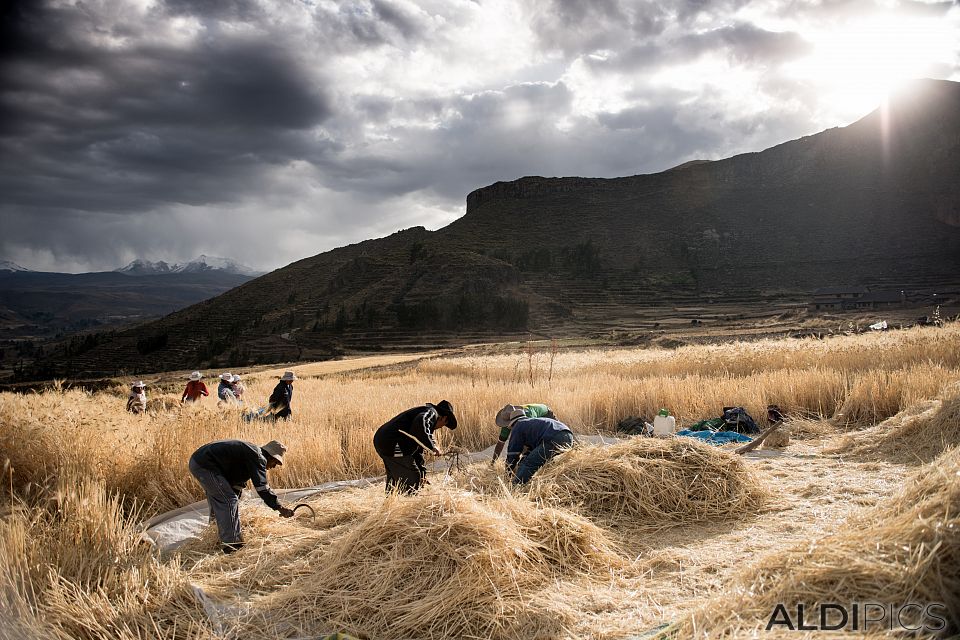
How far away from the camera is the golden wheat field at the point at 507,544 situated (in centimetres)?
304

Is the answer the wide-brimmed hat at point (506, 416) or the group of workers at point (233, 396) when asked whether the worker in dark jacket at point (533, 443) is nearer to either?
the wide-brimmed hat at point (506, 416)

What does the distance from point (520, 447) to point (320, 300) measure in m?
91.2

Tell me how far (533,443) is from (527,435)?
0.39ft

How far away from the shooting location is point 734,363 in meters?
17.1

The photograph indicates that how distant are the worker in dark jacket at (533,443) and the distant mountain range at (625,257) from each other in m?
54.5

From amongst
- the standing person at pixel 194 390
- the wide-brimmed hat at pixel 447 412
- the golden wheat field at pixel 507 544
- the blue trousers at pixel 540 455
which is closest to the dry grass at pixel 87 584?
the golden wheat field at pixel 507 544

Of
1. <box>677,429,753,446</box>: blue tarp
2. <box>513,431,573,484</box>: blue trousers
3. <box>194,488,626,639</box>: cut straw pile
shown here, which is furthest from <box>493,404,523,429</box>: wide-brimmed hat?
<box>677,429,753,446</box>: blue tarp

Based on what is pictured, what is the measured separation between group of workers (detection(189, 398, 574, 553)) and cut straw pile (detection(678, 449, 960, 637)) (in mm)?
3449

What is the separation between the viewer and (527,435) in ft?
22.3

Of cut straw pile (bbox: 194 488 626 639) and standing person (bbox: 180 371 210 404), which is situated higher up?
standing person (bbox: 180 371 210 404)

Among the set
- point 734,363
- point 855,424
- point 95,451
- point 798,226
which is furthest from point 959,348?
point 798,226

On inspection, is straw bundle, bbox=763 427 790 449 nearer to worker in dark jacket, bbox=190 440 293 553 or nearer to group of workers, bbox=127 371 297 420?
worker in dark jacket, bbox=190 440 293 553

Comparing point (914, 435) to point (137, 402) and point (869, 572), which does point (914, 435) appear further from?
point (137, 402)

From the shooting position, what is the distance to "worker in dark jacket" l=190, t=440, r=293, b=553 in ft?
17.8
